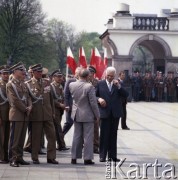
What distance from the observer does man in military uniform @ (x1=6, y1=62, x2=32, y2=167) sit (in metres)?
12.8

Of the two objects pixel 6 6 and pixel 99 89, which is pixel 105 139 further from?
pixel 6 6

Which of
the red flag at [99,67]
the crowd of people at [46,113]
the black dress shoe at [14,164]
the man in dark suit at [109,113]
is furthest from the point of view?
the red flag at [99,67]

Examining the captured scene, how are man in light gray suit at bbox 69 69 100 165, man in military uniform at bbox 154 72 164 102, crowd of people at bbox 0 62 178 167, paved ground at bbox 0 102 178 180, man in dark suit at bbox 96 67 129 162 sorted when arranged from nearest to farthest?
paved ground at bbox 0 102 178 180 < crowd of people at bbox 0 62 178 167 < man in light gray suit at bbox 69 69 100 165 < man in dark suit at bbox 96 67 129 162 < man in military uniform at bbox 154 72 164 102

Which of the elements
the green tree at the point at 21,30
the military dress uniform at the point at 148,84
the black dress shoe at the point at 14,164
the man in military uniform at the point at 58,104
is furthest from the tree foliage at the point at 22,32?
the black dress shoe at the point at 14,164

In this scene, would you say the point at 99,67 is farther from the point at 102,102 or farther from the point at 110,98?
the point at 102,102

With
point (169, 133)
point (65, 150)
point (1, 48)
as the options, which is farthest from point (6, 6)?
point (65, 150)

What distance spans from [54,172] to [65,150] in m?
3.21

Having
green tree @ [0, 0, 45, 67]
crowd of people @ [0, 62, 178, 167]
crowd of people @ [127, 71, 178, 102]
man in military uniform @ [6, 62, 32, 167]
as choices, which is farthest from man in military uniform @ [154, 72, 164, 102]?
man in military uniform @ [6, 62, 32, 167]

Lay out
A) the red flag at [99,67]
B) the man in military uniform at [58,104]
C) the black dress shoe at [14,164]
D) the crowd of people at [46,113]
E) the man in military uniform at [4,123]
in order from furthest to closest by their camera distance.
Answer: the red flag at [99,67] → the man in military uniform at [58,104] → the man in military uniform at [4,123] → the crowd of people at [46,113] → the black dress shoe at [14,164]

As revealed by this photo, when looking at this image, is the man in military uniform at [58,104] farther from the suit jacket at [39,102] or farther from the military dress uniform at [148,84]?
the military dress uniform at [148,84]

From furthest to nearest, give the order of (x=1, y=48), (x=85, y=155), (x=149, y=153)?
(x=1, y=48), (x=149, y=153), (x=85, y=155)

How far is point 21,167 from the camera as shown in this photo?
1269 cm

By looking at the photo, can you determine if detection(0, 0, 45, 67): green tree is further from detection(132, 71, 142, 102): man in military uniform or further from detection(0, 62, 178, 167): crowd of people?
detection(0, 62, 178, 167): crowd of people

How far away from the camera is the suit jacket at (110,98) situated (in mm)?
13586
